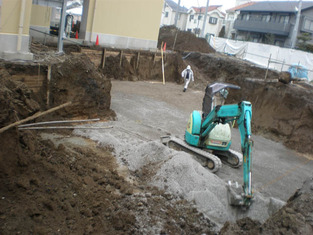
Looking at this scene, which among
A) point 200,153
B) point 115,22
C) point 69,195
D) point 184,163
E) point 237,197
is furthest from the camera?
point 115,22

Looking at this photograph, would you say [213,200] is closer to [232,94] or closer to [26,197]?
[26,197]

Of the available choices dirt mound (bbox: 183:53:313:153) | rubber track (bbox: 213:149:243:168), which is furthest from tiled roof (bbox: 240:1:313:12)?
rubber track (bbox: 213:149:243:168)

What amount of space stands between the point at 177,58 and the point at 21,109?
17.8 m

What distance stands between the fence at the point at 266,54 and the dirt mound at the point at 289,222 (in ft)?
56.1

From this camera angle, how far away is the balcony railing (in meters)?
39.2

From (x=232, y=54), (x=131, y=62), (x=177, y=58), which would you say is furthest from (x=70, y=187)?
(x=232, y=54)

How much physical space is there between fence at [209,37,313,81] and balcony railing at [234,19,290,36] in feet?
29.0

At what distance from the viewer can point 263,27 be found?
4203 centimetres

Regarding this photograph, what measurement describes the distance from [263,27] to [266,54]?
53.3 feet

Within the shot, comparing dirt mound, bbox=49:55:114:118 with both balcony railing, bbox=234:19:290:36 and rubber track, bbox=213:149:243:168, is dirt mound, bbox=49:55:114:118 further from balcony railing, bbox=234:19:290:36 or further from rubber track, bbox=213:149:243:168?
balcony railing, bbox=234:19:290:36

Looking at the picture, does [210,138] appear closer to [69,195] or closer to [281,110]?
[69,195]

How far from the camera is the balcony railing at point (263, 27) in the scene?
39156mm

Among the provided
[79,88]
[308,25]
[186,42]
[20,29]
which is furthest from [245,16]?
[20,29]

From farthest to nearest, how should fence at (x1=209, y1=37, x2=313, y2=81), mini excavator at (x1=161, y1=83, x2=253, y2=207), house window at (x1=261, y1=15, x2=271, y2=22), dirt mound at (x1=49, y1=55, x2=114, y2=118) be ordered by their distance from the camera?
house window at (x1=261, y1=15, x2=271, y2=22) → fence at (x1=209, y1=37, x2=313, y2=81) → dirt mound at (x1=49, y1=55, x2=114, y2=118) → mini excavator at (x1=161, y1=83, x2=253, y2=207)
